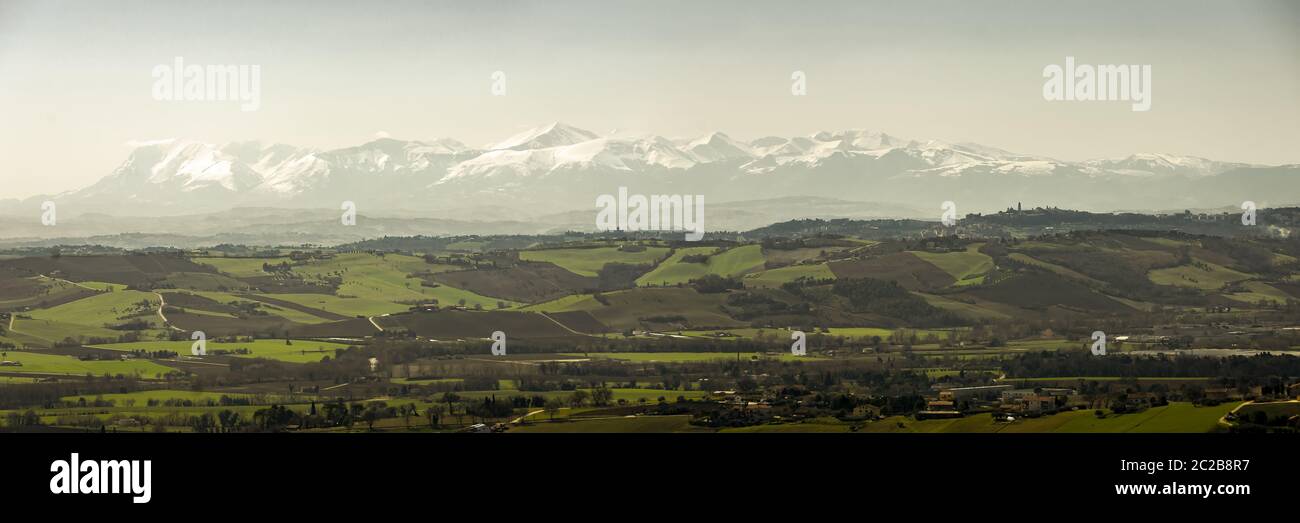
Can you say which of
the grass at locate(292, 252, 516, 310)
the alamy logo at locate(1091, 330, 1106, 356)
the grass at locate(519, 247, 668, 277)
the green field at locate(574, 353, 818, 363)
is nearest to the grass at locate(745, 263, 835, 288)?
the grass at locate(519, 247, 668, 277)

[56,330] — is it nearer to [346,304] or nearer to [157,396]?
[346,304]

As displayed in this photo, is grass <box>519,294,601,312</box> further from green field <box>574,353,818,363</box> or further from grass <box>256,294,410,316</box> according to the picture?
green field <box>574,353,818,363</box>

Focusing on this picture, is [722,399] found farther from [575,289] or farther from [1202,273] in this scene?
[1202,273]

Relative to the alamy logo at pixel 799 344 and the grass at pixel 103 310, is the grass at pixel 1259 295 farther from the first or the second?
the grass at pixel 103 310

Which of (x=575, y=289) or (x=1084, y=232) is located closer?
(x=575, y=289)

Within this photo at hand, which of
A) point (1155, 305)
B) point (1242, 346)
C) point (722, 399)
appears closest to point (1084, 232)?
point (1155, 305)

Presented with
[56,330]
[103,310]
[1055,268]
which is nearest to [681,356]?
[56,330]
